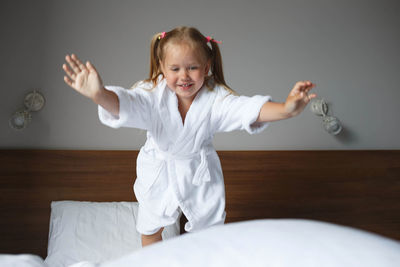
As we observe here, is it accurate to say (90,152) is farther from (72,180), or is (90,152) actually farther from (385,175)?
(385,175)

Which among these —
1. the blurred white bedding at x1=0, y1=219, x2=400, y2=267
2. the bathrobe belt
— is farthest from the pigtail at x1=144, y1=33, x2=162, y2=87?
the blurred white bedding at x1=0, y1=219, x2=400, y2=267

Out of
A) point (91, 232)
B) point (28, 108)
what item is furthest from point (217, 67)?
point (28, 108)

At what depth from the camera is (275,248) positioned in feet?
1.80

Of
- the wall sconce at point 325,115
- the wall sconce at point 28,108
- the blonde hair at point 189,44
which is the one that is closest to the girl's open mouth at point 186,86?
the blonde hair at point 189,44

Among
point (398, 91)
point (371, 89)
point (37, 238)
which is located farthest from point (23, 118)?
point (398, 91)

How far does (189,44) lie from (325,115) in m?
1.47

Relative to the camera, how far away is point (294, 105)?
3.53 ft

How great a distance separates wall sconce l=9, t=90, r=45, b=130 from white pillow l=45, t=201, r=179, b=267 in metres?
0.47

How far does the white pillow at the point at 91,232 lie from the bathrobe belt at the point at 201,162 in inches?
23.2

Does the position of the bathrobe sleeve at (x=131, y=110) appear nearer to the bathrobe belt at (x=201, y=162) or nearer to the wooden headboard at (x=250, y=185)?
the bathrobe belt at (x=201, y=162)

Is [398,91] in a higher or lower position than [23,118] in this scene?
higher

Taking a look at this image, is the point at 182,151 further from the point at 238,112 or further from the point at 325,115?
the point at 325,115

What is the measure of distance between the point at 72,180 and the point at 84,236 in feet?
1.38

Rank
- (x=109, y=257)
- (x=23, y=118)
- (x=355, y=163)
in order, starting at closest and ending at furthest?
(x=109, y=257), (x=23, y=118), (x=355, y=163)
